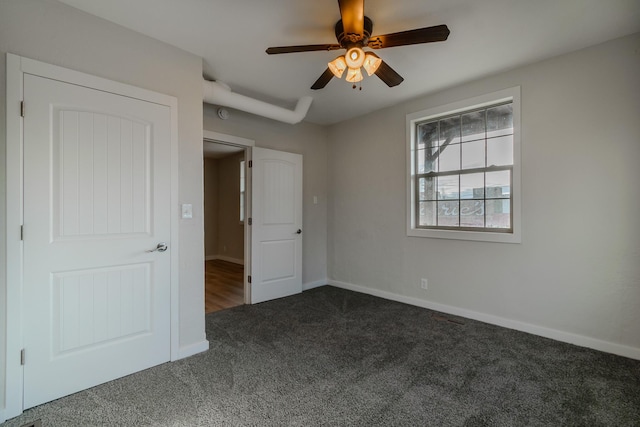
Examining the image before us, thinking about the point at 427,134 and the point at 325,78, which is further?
the point at 427,134

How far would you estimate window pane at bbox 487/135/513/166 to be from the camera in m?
3.05

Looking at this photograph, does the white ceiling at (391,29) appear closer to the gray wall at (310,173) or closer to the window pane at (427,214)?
the gray wall at (310,173)

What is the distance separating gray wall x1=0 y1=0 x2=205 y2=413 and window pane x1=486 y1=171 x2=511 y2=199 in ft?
9.64

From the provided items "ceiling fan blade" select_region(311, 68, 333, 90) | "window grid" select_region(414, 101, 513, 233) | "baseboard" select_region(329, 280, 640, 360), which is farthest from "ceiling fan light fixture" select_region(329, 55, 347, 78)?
"baseboard" select_region(329, 280, 640, 360)

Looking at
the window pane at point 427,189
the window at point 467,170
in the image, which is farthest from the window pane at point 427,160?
the window pane at point 427,189

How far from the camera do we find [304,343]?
2674mm

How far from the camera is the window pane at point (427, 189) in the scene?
12.0 feet

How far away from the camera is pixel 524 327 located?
2885 mm

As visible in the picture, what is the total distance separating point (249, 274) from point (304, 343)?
4.73 ft

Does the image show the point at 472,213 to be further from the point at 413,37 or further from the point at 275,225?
the point at 275,225

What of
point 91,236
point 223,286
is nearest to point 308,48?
point 91,236

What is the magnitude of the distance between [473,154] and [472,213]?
663 mm

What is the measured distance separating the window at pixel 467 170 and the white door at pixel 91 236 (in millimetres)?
2850

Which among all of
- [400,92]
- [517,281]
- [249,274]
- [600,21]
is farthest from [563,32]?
[249,274]
